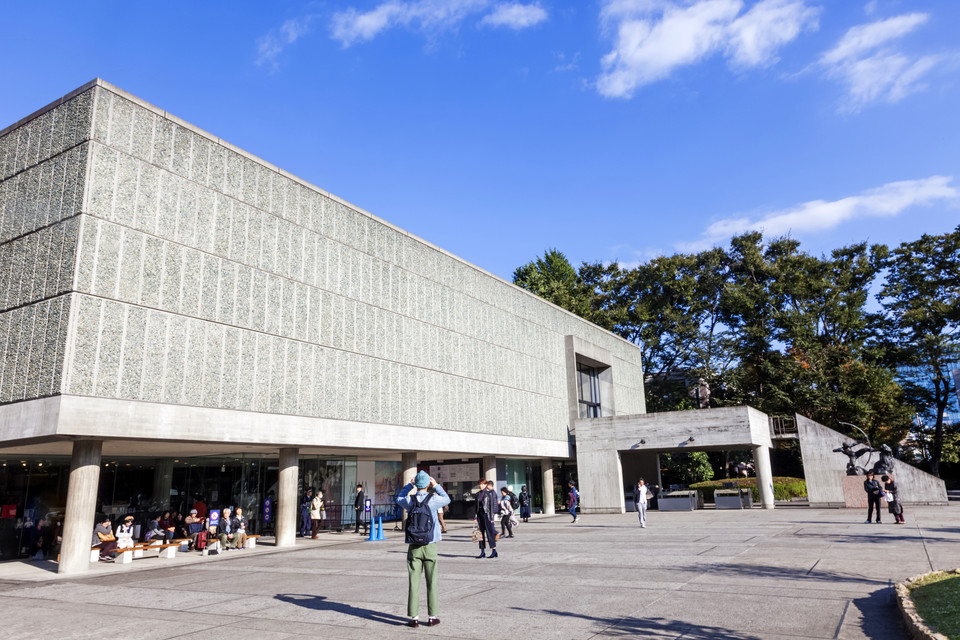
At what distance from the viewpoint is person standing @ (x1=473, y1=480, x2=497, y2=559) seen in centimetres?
1492

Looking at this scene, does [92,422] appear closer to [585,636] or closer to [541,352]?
[585,636]

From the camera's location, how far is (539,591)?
9930mm

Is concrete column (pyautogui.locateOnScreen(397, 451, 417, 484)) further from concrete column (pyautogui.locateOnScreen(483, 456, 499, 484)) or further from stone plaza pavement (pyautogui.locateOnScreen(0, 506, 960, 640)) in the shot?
stone plaza pavement (pyautogui.locateOnScreen(0, 506, 960, 640))

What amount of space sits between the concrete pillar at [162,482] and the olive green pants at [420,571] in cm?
2001

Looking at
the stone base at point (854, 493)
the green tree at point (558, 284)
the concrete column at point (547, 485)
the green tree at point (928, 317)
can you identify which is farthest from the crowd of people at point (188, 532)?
the green tree at point (928, 317)

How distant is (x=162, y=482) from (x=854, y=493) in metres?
29.4

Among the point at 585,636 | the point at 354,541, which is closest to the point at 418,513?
the point at 585,636

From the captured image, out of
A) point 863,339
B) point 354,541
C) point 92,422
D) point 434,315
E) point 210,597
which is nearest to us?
point 210,597

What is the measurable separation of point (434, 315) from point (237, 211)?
10.3m

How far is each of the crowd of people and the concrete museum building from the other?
1.37 meters

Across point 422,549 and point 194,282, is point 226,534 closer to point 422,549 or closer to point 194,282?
point 194,282

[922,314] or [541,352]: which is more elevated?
[922,314]

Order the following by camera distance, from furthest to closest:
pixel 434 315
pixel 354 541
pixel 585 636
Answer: pixel 434 315 < pixel 354 541 < pixel 585 636

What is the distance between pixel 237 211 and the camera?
66.1ft
